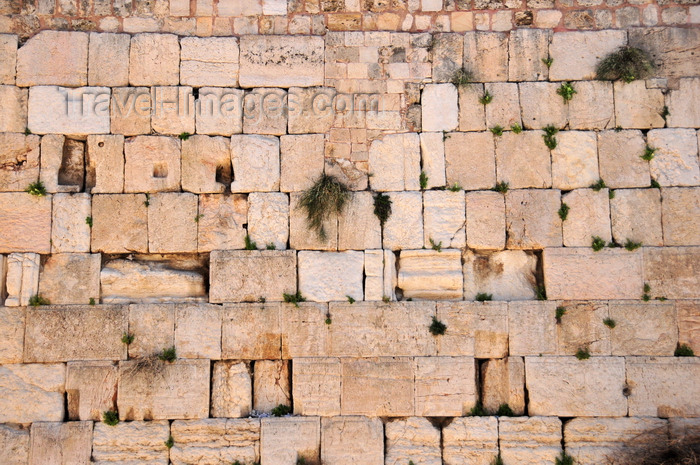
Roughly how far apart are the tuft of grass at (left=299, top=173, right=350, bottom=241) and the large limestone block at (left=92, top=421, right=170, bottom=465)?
267 cm

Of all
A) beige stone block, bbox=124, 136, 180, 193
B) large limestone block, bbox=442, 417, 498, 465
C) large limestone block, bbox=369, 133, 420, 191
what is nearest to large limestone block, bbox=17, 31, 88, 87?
beige stone block, bbox=124, 136, 180, 193

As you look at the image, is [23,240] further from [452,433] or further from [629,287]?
[629,287]

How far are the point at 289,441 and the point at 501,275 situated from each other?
288 centimetres

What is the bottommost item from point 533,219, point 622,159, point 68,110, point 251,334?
point 251,334

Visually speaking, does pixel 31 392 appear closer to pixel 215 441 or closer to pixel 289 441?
pixel 215 441

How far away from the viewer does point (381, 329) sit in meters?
6.12

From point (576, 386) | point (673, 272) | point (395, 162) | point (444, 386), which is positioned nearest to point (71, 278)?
point (395, 162)

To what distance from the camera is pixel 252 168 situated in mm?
6371

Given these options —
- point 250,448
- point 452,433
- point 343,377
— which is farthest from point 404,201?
point 250,448

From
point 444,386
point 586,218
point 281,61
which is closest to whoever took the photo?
point 444,386

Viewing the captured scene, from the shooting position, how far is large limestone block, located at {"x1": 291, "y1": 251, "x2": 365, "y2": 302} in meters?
6.19

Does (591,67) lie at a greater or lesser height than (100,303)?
greater

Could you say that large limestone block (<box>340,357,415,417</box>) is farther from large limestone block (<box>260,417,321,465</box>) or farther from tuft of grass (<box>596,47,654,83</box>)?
tuft of grass (<box>596,47,654,83</box>)

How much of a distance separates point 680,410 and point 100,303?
20.4 feet
